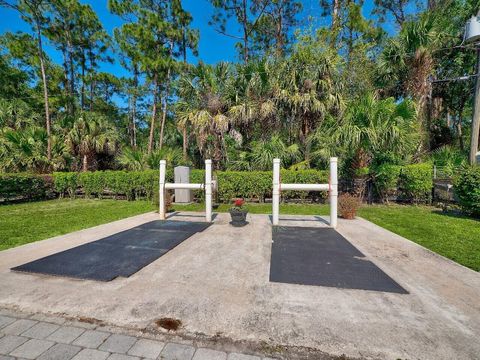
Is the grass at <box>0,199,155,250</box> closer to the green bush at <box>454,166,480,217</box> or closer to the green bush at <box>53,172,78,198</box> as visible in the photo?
the green bush at <box>53,172,78,198</box>

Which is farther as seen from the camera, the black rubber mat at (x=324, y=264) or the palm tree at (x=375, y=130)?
the palm tree at (x=375, y=130)

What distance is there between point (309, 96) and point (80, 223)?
9360 millimetres

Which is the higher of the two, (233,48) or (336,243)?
(233,48)

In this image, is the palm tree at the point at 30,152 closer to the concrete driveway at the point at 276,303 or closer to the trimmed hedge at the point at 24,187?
the trimmed hedge at the point at 24,187

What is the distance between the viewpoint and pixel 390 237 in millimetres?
4414

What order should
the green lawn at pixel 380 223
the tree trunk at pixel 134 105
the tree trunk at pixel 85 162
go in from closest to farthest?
the green lawn at pixel 380 223, the tree trunk at pixel 85 162, the tree trunk at pixel 134 105

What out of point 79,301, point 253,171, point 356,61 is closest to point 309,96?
point 253,171

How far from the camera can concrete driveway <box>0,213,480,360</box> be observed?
67.5 inches

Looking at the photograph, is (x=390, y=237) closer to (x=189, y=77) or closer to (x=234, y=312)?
(x=234, y=312)

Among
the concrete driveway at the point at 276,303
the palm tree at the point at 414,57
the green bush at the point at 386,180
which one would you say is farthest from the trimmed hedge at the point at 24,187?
the palm tree at the point at 414,57

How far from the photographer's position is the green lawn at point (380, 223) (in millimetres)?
4051

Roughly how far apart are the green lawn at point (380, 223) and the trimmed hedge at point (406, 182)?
55 centimetres

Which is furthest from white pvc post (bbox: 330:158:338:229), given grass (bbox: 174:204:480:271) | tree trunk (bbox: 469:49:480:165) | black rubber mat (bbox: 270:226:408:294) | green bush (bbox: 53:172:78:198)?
green bush (bbox: 53:172:78:198)

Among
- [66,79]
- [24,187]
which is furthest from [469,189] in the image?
[66,79]
